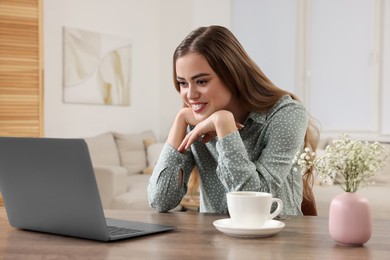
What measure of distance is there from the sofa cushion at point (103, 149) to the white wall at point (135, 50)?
249 mm

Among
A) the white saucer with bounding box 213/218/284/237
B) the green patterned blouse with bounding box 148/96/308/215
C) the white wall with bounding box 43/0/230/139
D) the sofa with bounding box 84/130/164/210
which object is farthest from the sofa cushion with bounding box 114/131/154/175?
the white saucer with bounding box 213/218/284/237

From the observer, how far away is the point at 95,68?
5.88 meters

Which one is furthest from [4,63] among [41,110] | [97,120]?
[97,120]

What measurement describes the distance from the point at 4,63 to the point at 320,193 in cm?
266

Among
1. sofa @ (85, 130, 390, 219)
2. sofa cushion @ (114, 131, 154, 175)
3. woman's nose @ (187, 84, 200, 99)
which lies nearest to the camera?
woman's nose @ (187, 84, 200, 99)

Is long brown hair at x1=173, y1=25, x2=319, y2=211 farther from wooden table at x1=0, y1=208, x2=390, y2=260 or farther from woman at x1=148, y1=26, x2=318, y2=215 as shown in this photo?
wooden table at x1=0, y1=208, x2=390, y2=260

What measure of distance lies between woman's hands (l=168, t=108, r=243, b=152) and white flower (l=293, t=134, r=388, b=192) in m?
0.50

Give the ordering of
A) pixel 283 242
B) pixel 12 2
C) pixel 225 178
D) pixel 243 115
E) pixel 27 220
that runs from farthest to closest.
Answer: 1. pixel 12 2
2. pixel 243 115
3. pixel 225 178
4. pixel 27 220
5. pixel 283 242

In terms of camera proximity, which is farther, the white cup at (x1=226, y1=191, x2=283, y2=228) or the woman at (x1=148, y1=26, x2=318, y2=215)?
the woman at (x1=148, y1=26, x2=318, y2=215)

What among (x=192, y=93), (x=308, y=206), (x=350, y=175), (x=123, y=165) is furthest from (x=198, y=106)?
(x=123, y=165)

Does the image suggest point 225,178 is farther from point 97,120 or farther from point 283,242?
point 97,120

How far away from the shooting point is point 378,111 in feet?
19.8

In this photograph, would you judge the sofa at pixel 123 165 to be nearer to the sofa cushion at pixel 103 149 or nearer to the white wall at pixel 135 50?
the sofa cushion at pixel 103 149

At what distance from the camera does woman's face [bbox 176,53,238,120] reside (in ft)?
6.05
